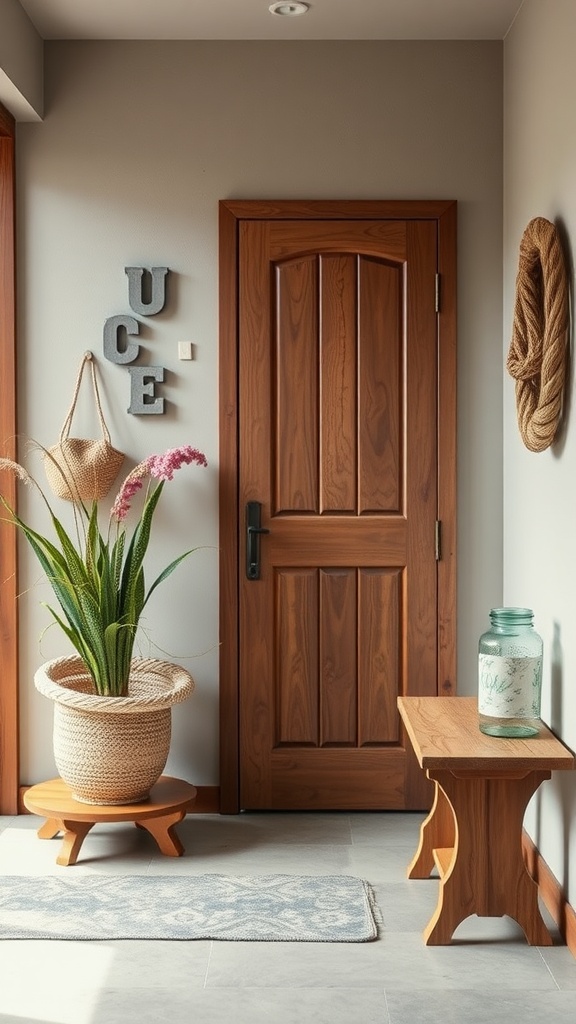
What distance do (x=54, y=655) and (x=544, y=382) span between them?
1935 millimetres

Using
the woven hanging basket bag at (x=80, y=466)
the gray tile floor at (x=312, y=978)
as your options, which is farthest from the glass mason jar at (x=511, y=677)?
the woven hanging basket bag at (x=80, y=466)

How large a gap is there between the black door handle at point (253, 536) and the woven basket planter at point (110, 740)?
0.52 metres

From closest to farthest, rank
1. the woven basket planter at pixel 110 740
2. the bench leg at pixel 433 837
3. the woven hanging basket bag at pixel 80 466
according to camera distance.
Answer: the bench leg at pixel 433 837
the woven basket planter at pixel 110 740
the woven hanging basket bag at pixel 80 466

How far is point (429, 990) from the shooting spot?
2.54 meters

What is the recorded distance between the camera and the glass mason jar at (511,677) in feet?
9.37

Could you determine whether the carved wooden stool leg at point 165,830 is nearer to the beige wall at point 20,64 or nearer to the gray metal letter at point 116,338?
the gray metal letter at point 116,338

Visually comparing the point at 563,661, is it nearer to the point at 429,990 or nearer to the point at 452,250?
the point at 429,990

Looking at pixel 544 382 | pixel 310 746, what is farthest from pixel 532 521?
pixel 310 746

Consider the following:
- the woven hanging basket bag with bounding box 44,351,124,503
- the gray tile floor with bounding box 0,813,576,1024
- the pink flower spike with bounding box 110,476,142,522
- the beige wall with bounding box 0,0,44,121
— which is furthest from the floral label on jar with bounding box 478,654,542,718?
the beige wall with bounding box 0,0,44,121

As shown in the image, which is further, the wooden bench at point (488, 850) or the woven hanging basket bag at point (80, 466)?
the woven hanging basket bag at point (80, 466)

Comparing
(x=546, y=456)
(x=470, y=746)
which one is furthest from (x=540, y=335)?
(x=470, y=746)

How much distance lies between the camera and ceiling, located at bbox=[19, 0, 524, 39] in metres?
3.49

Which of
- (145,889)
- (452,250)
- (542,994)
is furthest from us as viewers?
(452,250)

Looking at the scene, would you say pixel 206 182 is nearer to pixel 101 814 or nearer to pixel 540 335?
pixel 540 335
